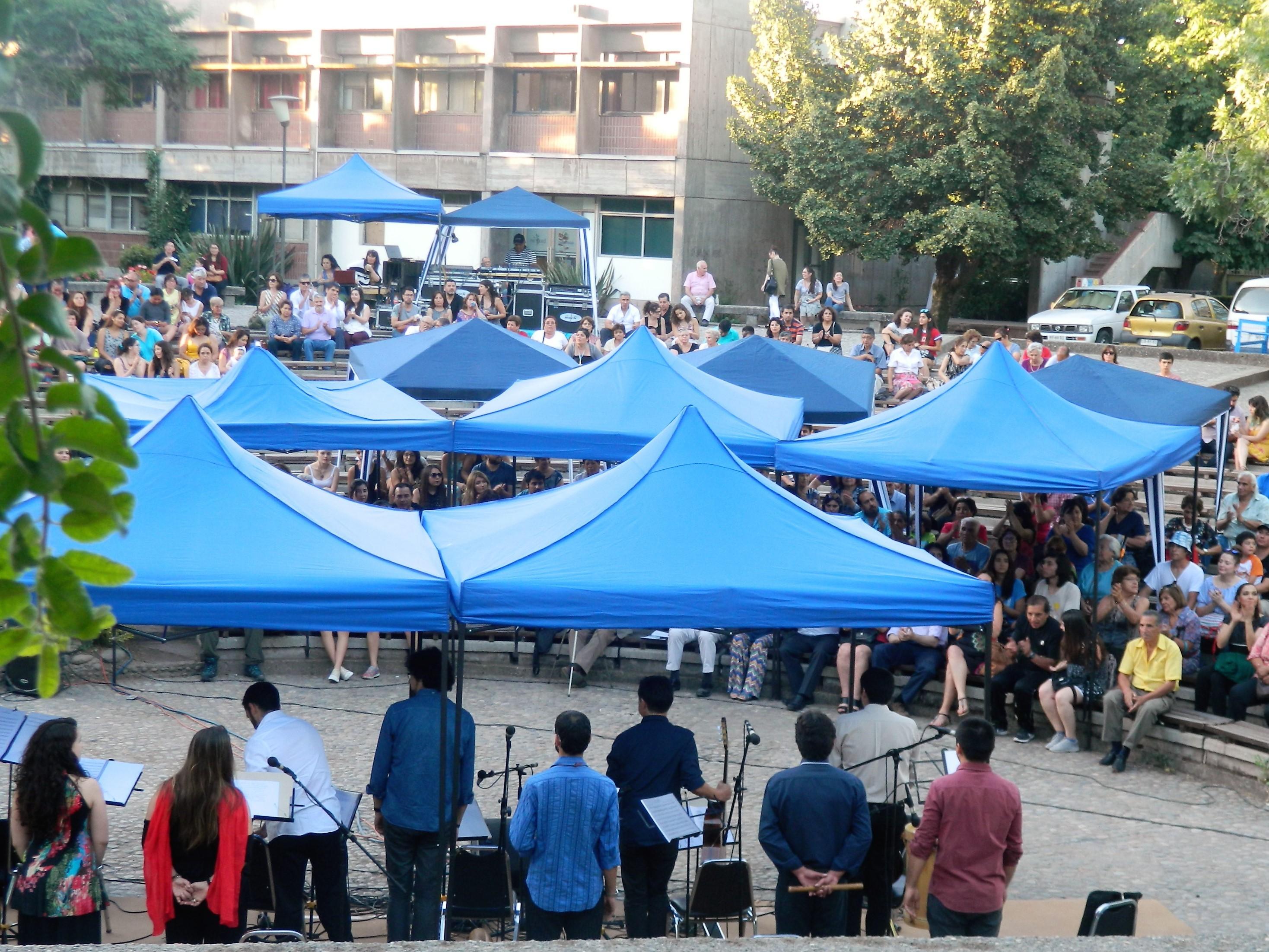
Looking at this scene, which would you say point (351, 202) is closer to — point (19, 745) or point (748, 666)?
point (748, 666)

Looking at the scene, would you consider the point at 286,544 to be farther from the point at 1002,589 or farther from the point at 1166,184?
the point at 1166,184

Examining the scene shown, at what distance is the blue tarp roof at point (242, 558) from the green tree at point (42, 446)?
15.2 feet

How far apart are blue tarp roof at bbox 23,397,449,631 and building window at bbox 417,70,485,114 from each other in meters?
31.1

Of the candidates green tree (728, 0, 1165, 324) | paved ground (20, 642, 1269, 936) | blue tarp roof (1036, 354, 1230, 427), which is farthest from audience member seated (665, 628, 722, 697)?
green tree (728, 0, 1165, 324)

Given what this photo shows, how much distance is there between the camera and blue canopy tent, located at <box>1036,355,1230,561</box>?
15.0m

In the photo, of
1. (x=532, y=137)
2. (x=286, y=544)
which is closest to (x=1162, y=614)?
(x=286, y=544)

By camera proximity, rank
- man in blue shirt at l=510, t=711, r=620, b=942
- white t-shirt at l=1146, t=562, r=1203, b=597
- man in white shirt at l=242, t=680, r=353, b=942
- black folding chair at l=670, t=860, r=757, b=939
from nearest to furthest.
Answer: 1. man in blue shirt at l=510, t=711, r=620, b=942
2. man in white shirt at l=242, t=680, r=353, b=942
3. black folding chair at l=670, t=860, r=757, b=939
4. white t-shirt at l=1146, t=562, r=1203, b=597

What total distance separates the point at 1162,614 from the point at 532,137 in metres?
28.1

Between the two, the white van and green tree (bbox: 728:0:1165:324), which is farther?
the white van

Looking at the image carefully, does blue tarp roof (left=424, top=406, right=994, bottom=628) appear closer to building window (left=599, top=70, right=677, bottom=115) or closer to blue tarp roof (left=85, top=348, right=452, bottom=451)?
blue tarp roof (left=85, top=348, right=452, bottom=451)

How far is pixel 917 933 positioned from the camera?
7449 millimetres

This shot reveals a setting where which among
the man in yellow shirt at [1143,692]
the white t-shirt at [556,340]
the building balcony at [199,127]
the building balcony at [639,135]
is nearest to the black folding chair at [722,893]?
the man in yellow shirt at [1143,692]

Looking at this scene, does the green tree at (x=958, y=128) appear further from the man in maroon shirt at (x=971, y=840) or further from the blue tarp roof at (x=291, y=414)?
the man in maroon shirt at (x=971, y=840)

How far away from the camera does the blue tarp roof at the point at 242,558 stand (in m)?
6.86
